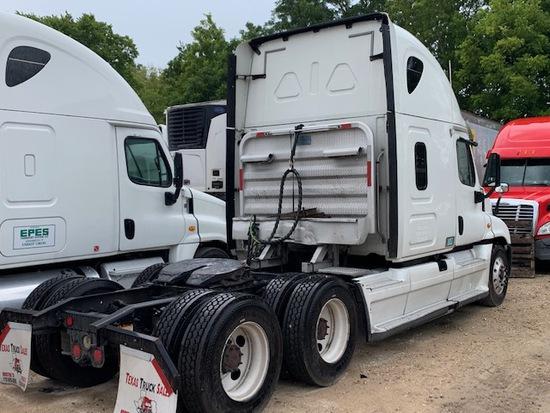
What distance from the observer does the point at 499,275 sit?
8234 mm

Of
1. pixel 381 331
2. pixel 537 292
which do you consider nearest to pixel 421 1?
pixel 537 292

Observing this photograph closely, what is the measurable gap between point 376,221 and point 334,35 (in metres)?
2.07

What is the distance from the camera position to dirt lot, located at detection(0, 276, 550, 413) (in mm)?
4613

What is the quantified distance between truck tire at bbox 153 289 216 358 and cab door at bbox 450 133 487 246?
397 cm

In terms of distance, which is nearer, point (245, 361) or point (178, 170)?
point (245, 361)

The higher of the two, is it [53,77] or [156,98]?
[156,98]

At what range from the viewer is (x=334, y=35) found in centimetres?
627

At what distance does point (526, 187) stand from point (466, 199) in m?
5.53

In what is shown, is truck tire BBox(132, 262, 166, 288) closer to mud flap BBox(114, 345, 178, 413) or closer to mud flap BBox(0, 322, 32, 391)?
mud flap BBox(0, 322, 32, 391)

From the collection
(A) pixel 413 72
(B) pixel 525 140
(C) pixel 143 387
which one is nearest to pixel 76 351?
(C) pixel 143 387

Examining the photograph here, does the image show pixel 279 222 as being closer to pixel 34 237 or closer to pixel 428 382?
pixel 428 382

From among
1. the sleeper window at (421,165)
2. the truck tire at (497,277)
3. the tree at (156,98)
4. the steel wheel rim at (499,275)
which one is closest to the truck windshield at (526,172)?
the truck tire at (497,277)

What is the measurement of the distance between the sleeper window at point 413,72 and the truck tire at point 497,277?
3098 mm

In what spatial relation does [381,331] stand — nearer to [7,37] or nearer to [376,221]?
[376,221]
